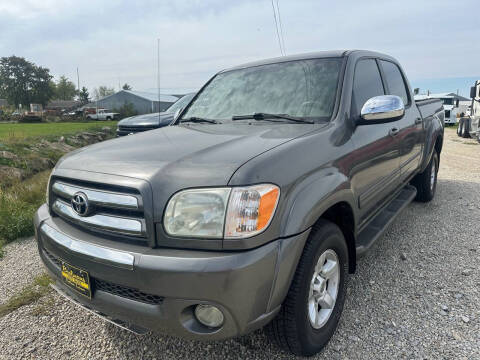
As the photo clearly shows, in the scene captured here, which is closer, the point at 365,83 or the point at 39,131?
the point at 365,83

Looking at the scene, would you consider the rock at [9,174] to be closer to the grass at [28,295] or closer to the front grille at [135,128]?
the front grille at [135,128]

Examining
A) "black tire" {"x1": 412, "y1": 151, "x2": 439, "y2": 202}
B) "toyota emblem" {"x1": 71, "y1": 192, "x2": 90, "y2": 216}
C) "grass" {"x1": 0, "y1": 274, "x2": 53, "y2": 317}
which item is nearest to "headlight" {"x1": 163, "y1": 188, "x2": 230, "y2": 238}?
"toyota emblem" {"x1": 71, "y1": 192, "x2": 90, "y2": 216}

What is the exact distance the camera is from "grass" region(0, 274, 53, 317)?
266cm

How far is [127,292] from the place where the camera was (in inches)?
66.9

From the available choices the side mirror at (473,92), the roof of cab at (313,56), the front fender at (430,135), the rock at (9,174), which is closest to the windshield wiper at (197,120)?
the roof of cab at (313,56)

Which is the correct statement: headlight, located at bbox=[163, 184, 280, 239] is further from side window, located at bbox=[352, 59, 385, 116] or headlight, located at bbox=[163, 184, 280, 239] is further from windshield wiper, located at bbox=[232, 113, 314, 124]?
side window, located at bbox=[352, 59, 385, 116]

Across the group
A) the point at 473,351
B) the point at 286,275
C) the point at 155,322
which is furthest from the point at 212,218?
the point at 473,351

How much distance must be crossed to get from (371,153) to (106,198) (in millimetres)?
1842

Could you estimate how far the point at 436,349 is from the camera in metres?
2.08

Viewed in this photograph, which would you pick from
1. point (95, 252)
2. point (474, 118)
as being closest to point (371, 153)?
point (95, 252)

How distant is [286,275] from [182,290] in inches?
19.1

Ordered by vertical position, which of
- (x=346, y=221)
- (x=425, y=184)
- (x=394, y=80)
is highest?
(x=394, y=80)

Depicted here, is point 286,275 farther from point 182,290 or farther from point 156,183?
point 156,183

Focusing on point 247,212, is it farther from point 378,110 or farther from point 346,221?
point 378,110
